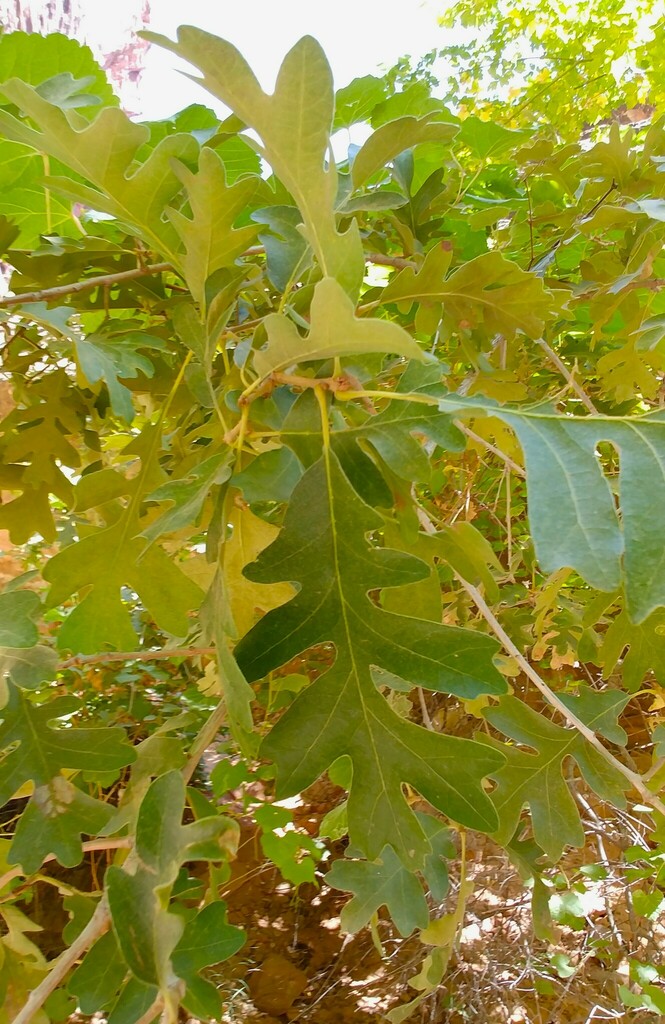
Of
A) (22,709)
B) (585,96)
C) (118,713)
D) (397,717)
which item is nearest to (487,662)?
(397,717)

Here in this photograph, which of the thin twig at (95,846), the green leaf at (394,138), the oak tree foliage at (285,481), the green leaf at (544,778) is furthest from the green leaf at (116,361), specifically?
the green leaf at (544,778)

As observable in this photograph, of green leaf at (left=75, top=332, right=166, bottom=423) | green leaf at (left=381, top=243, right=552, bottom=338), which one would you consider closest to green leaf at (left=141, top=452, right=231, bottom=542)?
green leaf at (left=75, top=332, right=166, bottom=423)

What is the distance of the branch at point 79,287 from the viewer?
1.83 ft

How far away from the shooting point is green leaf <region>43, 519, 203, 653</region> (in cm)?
57

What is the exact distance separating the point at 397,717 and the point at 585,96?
1787mm

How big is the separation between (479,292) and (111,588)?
0.39 m

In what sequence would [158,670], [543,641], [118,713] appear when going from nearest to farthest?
[543,641], [118,713], [158,670]

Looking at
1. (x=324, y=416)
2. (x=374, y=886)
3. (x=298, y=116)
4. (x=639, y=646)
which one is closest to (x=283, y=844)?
(x=374, y=886)

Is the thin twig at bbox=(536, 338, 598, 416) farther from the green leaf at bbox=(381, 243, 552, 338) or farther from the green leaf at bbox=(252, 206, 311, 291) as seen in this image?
the green leaf at bbox=(252, 206, 311, 291)

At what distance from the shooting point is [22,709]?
59 centimetres

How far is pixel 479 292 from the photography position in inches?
23.0

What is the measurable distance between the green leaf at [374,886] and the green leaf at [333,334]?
521 mm

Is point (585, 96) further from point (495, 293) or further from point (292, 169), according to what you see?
point (292, 169)

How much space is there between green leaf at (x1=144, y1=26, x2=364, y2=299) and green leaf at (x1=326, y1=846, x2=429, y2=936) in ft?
1.86
